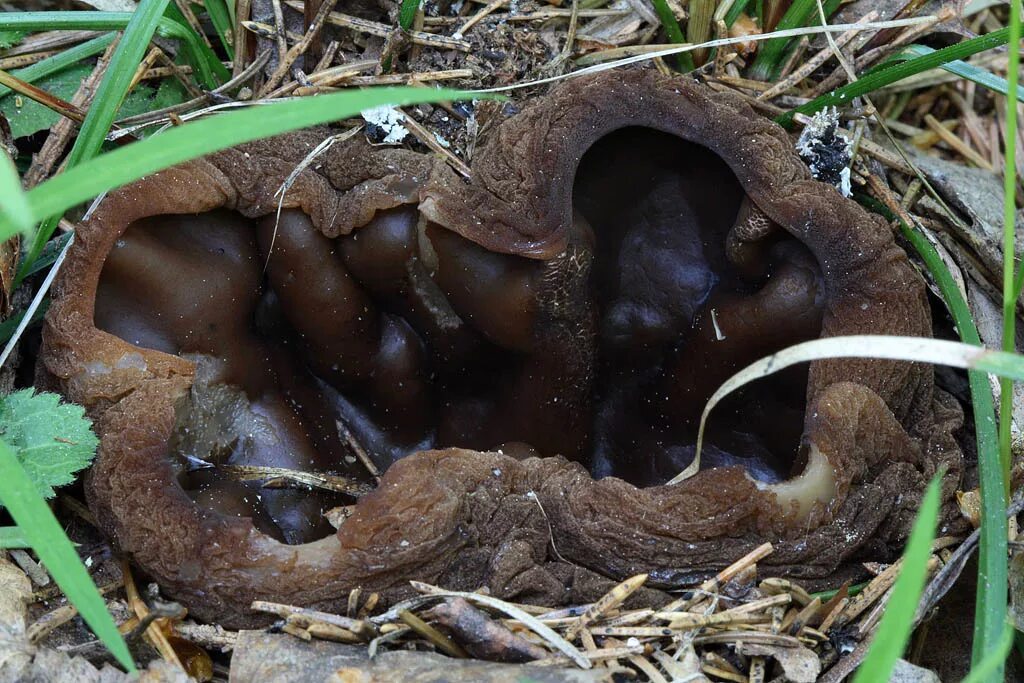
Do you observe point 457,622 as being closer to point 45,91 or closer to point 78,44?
point 45,91

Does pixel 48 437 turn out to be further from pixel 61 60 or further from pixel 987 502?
pixel 987 502

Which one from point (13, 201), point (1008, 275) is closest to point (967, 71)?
point (1008, 275)

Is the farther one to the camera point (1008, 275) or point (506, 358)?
point (506, 358)

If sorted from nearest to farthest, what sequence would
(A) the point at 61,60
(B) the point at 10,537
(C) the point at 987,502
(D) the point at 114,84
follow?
(B) the point at 10,537 < (C) the point at 987,502 < (D) the point at 114,84 < (A) the point at 61,60

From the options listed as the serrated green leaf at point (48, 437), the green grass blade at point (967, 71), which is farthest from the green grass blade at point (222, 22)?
the green grass blade at point (967, 71)

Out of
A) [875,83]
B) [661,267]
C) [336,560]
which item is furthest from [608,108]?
[336,560]

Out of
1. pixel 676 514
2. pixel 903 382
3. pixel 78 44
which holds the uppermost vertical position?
pixel 78 44
